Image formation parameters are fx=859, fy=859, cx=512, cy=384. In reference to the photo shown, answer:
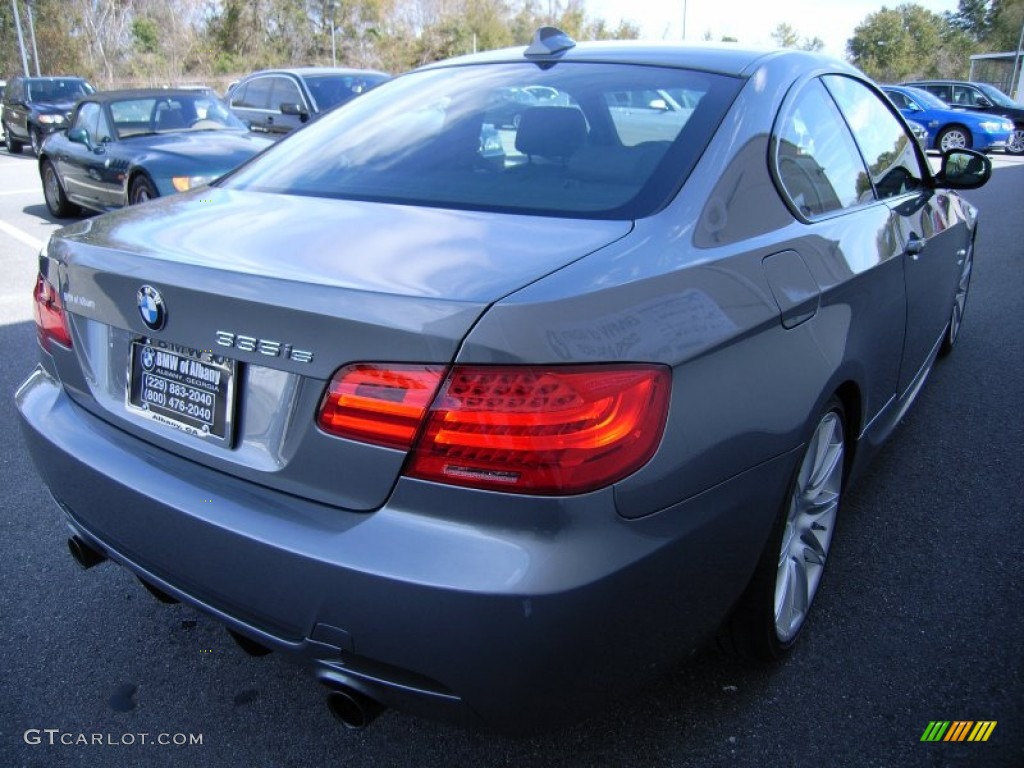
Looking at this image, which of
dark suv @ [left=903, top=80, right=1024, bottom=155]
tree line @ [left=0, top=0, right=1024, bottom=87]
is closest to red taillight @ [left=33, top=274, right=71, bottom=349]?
dark suv @ [left=903, top=80, right=1024, bottom=155]

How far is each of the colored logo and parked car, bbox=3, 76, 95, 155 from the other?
2077 cm

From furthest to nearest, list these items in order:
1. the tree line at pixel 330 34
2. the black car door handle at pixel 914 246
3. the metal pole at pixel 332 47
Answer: the metal pole at pixel 332 47
the tree line at pixel 330 34
the black car door handle at pixel 914 246

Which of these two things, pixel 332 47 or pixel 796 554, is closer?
pixel 796 554

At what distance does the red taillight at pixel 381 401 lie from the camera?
1492 mm

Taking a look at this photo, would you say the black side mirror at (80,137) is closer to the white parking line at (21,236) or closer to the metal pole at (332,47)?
the white parking line at (21,236)

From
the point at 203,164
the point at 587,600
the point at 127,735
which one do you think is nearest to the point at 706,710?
the point at 587,600

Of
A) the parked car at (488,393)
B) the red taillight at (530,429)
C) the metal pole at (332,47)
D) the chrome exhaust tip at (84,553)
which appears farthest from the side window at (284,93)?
the metal pole at (332,47)

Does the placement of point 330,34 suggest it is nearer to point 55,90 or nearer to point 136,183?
point 55,90

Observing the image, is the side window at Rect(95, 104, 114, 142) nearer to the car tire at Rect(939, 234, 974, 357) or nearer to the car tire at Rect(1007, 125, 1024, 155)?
the car tire at Rect(939, 234, 974, 357)

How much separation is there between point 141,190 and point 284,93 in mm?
3823

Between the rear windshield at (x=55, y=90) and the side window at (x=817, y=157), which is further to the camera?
the rear windshield at (x=55, y=90)

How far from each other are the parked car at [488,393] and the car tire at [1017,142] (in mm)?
20847

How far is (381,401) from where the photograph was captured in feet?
4.97

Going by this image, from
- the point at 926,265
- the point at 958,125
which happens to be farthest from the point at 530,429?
the point at 958,125
